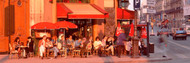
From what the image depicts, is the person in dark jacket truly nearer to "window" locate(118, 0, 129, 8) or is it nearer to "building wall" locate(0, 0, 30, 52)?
"building wall" locate(0, 0, 30, 52)

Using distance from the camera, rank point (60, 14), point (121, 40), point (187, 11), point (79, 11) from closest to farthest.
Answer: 1. point (121, 40)
2. point (60, 14)
3. point (79, 11)
4. point (187, 11)

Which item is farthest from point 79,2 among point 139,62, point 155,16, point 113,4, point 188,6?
point 155,16

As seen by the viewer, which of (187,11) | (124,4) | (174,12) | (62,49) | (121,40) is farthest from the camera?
(174,12)

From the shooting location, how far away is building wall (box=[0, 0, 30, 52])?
813 inches

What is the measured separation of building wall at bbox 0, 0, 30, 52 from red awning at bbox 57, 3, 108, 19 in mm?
2259

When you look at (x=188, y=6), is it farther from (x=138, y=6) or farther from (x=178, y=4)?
(x=138, y=6)

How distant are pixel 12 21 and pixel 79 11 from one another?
4354mm

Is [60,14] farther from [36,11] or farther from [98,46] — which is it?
[98,46]

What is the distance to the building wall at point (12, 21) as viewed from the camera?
2066 cm

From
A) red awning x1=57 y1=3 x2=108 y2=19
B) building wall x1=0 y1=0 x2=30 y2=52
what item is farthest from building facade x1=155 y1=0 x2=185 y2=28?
building wall x1=0 y1=0 x2=30 y2=52

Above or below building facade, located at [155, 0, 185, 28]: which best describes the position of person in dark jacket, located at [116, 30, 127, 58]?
below

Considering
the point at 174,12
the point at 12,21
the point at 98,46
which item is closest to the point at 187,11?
the point at 174,12

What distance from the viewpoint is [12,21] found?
20.8 metres

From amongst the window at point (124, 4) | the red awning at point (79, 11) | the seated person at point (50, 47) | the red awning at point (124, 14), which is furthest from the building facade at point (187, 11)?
the seated person at point (50, 47)
